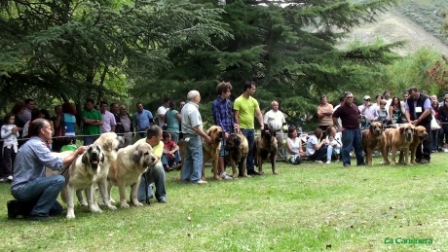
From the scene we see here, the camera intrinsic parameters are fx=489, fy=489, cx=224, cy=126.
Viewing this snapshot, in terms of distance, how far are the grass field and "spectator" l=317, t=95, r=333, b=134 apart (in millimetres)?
6325

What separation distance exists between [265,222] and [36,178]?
3.07 metres

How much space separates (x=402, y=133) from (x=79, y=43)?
7.65 meters

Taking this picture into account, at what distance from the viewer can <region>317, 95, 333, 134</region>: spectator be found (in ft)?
49.1

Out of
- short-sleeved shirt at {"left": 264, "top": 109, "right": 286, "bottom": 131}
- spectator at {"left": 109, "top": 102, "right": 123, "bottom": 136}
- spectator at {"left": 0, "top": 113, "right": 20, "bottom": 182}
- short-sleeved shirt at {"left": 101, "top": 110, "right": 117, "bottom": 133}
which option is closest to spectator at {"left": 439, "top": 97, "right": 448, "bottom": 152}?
short-sleeved shirt at {"left": 264, "top": 109, "right": 286, "bottom": 131}

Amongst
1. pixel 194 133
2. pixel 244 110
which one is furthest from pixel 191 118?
pixel 244 110

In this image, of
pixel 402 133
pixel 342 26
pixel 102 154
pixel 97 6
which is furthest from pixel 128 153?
pixel 342 26

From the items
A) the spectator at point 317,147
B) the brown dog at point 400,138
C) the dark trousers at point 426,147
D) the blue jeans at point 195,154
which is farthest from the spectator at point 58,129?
the dark trousers at point 426,147

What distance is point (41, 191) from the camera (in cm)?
638

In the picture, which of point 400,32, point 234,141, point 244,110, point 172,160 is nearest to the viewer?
point 234,141

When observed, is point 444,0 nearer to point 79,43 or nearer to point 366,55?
point 366,55

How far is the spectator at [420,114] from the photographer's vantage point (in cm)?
1163

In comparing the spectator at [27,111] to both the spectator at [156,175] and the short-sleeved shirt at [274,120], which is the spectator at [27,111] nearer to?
the spectator at [156,175]

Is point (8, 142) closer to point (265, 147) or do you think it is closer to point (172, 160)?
point (172, 160)

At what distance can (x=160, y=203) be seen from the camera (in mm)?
7613
